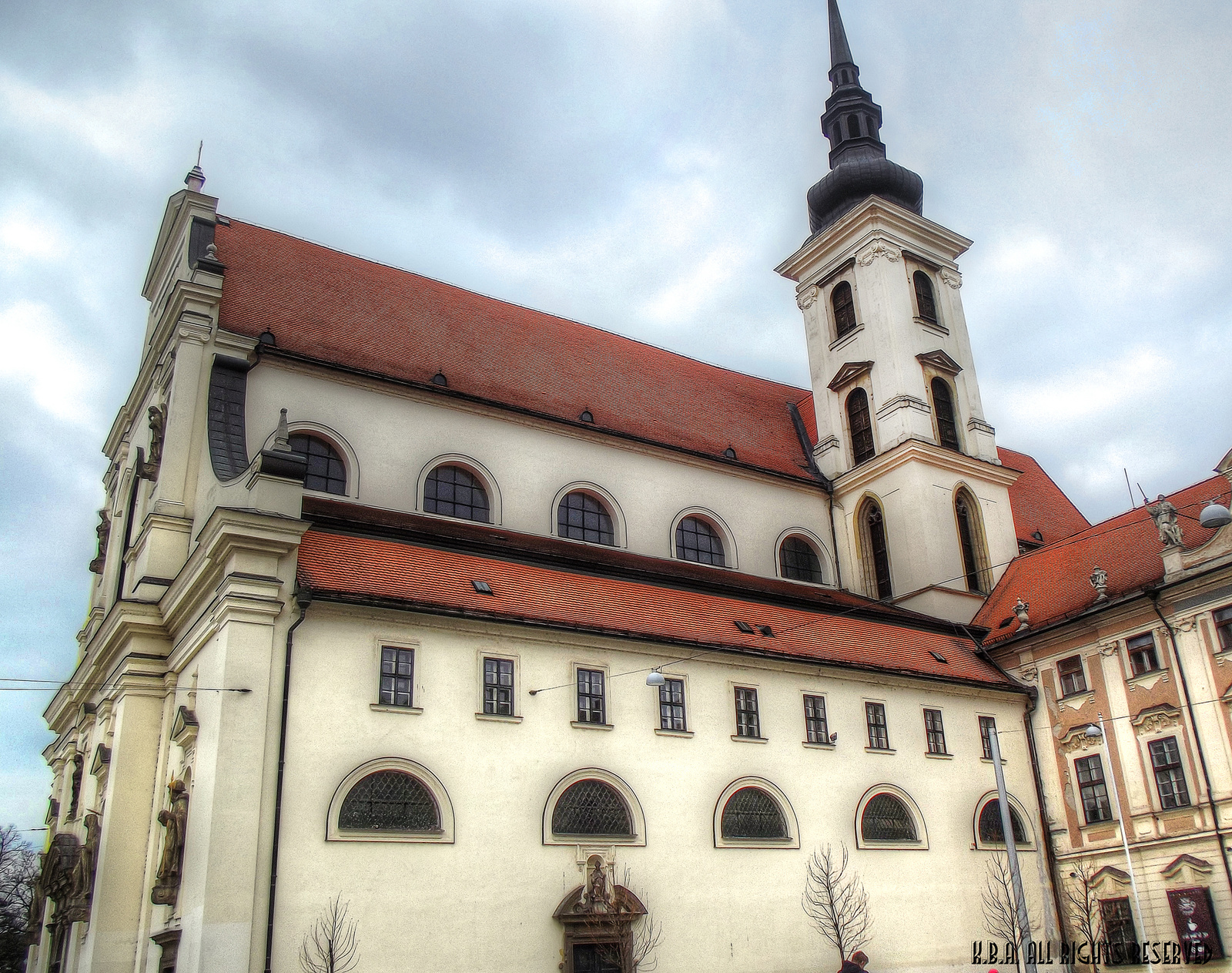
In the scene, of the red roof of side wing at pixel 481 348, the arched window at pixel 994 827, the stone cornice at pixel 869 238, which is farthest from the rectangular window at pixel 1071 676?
the stone cornice at pixel 869 238

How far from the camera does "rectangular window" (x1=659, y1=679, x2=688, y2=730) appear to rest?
18828 millimetres

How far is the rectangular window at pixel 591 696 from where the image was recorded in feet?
59.3

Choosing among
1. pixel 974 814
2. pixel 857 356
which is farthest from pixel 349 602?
pixel 857 356

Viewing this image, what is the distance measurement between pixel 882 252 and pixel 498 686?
19.6 m

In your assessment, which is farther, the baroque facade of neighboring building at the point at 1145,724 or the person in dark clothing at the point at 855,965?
the baroque facade of neighboring building at the point at 1145,724

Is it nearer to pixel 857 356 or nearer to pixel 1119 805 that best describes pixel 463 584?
pixel 1119 805

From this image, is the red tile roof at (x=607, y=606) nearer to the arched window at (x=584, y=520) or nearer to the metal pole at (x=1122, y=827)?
the metal pole at (x=1122, y=827)

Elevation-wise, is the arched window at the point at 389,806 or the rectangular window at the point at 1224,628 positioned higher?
the rectangular window at the point at 1224,628

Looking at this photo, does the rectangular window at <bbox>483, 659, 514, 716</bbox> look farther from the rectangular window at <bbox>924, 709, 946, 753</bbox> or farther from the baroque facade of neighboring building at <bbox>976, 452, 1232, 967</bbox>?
the baroque facade of neighboring building at <bbox>976, 452, 1232, 967</bbox>

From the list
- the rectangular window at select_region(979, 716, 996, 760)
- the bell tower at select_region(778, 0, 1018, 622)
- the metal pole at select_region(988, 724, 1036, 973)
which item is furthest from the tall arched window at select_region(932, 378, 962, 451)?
the metal pole at select_region(988, 724, 1036, 973)

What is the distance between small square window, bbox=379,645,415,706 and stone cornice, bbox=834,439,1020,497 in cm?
1649

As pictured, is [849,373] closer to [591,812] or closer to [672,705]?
[672,705]

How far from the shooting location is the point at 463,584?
18188 millimetres

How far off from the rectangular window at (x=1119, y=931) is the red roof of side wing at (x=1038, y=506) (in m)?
12.3
